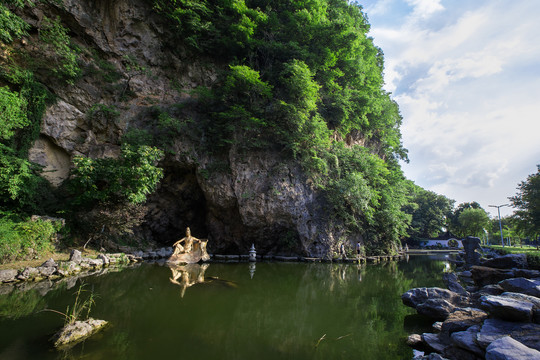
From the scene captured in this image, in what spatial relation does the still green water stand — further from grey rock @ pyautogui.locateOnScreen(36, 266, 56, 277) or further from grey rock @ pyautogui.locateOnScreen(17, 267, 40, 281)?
grey rock @ pyautogui.locateOnScreen(36, 266, 56, 277)

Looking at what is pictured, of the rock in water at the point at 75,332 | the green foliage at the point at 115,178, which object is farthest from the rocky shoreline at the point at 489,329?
the green foliage at the point at 115,178

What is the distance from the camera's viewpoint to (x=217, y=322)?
427 cm

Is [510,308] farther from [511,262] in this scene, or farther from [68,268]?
[68,268]

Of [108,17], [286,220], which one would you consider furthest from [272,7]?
[286,220]

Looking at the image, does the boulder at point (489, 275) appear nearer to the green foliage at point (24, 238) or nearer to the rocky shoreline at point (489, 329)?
the rocky shoreline at point (489, 329)

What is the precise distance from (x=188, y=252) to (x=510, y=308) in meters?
11.6

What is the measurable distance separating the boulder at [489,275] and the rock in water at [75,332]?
994 cm

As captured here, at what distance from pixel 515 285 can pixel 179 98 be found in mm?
17649

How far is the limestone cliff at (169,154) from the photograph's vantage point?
13891 mm

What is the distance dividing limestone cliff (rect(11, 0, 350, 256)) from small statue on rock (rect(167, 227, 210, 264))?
10.7ft

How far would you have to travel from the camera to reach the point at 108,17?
50.7ft

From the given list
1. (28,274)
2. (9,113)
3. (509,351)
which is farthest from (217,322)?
(9,113)

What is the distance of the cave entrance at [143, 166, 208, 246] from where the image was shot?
52.3 feet

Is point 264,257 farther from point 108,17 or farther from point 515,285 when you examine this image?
point 108,17
